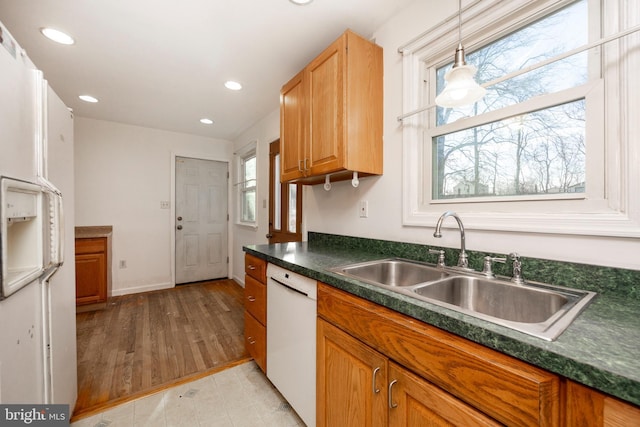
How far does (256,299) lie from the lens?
5.95 feet

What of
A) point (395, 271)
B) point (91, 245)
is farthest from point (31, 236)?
point (91, 245)

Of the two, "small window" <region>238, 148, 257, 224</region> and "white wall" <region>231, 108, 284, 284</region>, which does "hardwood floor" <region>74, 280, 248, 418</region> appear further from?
"small window" <region>238, 148, 257, 224</region>

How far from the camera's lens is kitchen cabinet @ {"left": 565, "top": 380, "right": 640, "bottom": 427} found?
46 centimetres

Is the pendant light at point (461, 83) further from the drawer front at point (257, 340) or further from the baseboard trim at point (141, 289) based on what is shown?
the baseboard trim at point (141, 289)

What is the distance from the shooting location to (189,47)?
74.8 inches

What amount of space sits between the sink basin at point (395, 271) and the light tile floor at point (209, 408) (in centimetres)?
91

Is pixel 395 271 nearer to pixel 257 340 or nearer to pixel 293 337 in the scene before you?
pixel 293 337

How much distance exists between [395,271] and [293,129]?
4.18 feet

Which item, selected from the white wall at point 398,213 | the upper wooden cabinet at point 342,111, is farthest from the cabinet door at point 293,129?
the white wall at point 398,213

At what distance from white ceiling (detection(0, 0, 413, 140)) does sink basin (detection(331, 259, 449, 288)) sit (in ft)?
4.99

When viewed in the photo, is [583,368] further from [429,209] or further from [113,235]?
[113,235]

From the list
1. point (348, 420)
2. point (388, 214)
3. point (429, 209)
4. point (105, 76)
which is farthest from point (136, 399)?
point (105, 76)

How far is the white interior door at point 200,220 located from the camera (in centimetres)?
398

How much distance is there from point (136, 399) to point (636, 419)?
2177 millimetres
